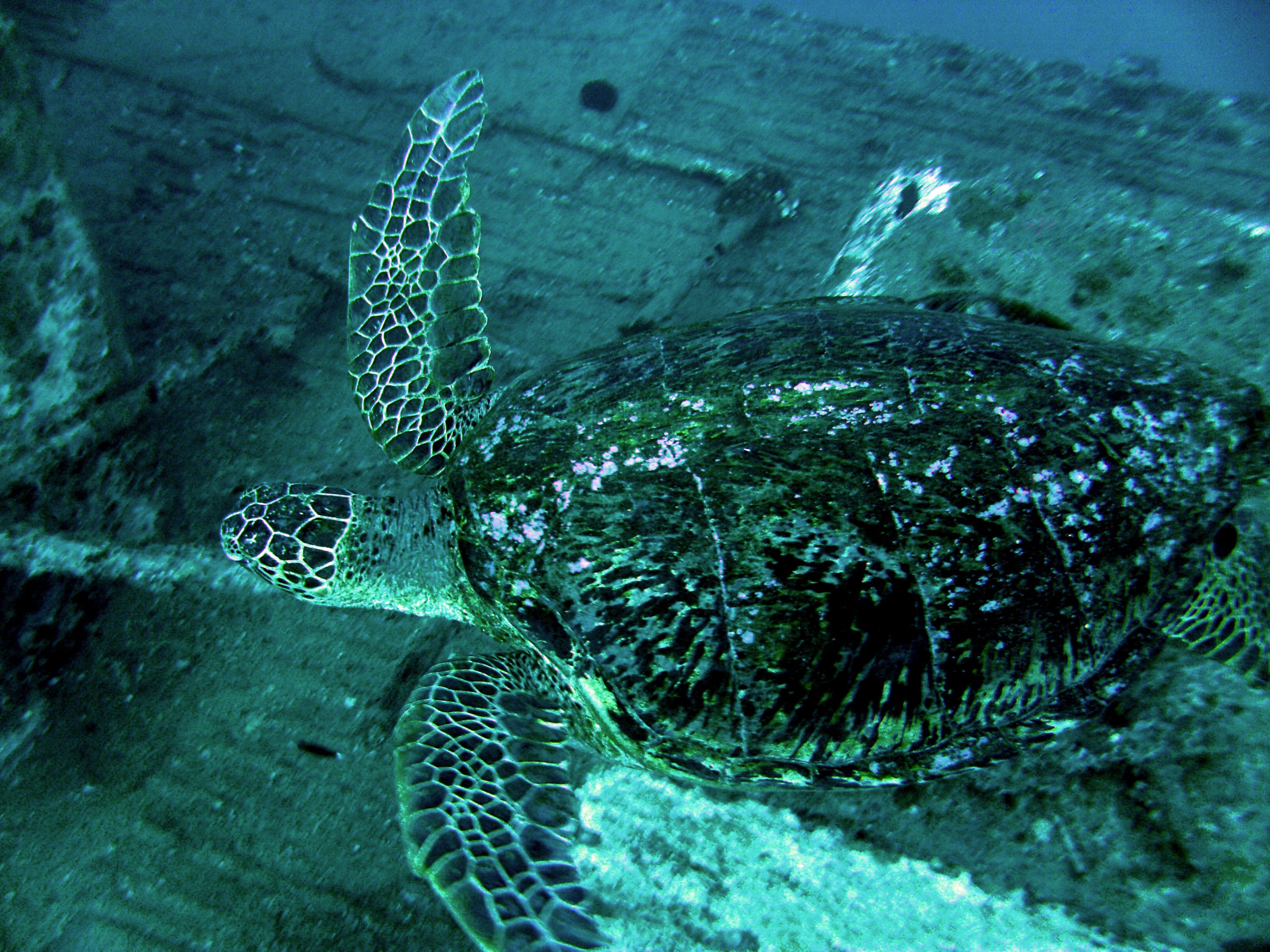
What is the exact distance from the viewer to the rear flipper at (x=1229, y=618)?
1.71 m

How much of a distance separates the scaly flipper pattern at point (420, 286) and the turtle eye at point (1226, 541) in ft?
8.55

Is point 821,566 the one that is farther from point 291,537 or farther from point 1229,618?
point 291,537

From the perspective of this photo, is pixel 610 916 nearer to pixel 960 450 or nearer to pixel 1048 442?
pixel 960 450

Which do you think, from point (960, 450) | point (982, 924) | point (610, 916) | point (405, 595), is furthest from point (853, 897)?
point (405, 595)

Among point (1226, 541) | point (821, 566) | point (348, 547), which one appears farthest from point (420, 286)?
point (1226, 541)

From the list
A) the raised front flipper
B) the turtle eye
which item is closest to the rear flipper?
the turtle eye

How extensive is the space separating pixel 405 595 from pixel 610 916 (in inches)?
50.4

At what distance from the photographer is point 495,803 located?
5.57 feet

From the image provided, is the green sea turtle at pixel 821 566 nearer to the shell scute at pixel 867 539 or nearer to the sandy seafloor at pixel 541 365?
the shell scute at pixel 867 539

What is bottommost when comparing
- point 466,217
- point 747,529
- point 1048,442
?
point 747,529

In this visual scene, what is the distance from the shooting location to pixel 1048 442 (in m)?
1.60

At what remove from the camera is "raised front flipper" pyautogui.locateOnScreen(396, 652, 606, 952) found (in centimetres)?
147

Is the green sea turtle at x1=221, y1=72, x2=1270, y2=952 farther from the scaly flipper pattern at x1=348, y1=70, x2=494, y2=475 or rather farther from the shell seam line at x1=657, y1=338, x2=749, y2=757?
the scaly flipper pattern at x1=348, y1=70, x2=494, y2=475

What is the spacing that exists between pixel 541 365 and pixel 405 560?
1512mm
